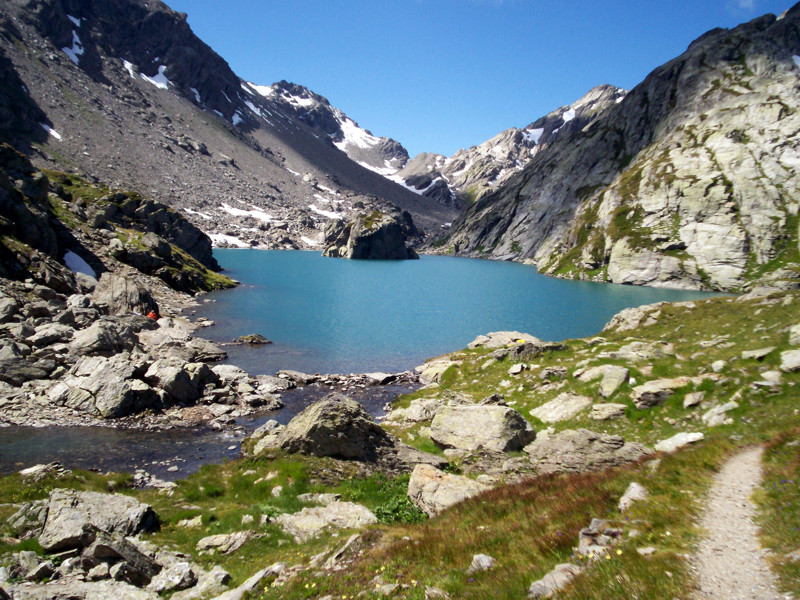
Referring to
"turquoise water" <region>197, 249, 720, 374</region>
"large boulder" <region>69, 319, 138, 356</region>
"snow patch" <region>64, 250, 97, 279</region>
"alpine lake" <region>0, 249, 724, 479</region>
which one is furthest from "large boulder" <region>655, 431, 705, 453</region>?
"snow patch" <region>64, 250, 97, 279</region>

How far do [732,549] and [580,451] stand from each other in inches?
414

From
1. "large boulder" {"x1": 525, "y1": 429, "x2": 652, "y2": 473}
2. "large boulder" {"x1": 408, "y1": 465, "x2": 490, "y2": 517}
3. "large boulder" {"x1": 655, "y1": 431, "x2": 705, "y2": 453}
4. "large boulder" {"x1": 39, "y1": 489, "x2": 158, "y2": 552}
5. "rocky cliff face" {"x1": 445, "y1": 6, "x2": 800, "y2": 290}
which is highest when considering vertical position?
"rocky cliff face" {"x1": 445, "y1": 6, "x2": 800, "y2": 290}

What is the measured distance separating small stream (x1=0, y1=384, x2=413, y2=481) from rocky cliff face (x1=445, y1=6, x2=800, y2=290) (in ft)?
346

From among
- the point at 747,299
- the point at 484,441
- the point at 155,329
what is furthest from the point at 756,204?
the point at 155,329

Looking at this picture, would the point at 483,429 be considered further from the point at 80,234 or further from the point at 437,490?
the point at 80,234

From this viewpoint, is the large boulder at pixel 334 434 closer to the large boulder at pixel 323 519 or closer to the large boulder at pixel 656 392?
the large boulder at pixel 323 519

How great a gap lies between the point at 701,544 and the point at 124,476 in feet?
74.5

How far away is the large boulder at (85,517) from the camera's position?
11.0 metres

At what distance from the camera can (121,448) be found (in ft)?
78.9

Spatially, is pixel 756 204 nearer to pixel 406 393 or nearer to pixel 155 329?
pixel 406 393

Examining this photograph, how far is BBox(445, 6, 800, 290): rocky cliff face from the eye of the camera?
365 feet

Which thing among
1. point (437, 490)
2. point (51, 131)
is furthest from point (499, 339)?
point (51, 131)

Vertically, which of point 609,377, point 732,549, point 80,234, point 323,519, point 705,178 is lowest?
point 80,234

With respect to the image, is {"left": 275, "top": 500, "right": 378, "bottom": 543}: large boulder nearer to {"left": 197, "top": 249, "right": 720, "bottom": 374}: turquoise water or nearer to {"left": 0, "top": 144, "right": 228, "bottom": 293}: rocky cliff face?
{"left": 197, "top": 249, "right": 720, "bottom": 374}: turquoise water
